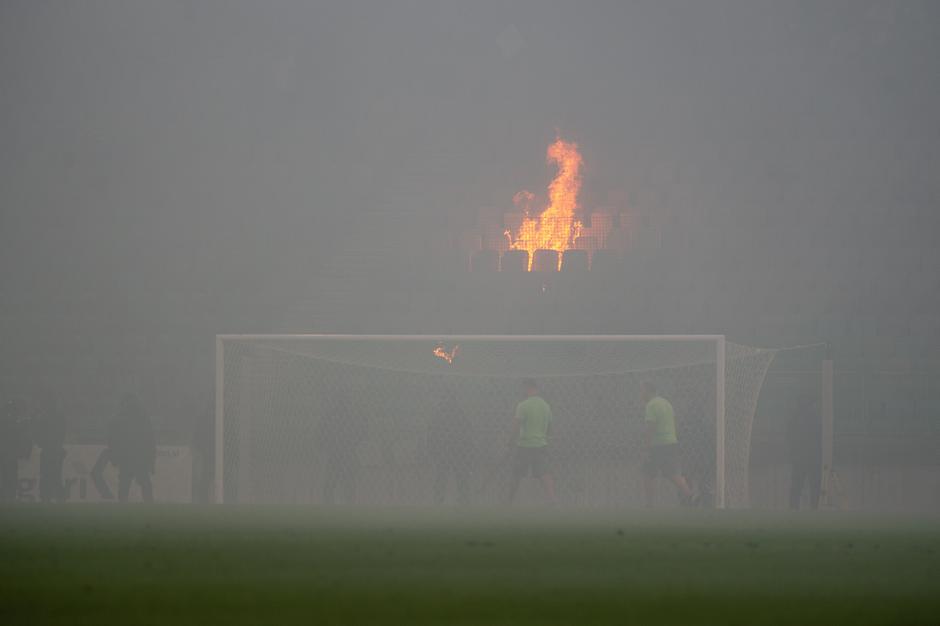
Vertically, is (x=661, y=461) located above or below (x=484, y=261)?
below

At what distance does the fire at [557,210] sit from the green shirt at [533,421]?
12976 millimetres

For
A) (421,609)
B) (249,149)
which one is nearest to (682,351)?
(249,149)

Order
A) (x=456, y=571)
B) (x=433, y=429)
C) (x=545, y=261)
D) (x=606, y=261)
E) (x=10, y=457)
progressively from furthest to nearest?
(x=545, y=261) < (x=606, y=261) < (x=10, y=457) < (x=433, y=429) < (x=456, y=571)

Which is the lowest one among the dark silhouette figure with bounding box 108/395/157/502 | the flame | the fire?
the dark silhouette figure with bounding box 108/395/157/502

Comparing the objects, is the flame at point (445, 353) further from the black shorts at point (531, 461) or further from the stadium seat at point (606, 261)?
the black shorts at point (531, 461)

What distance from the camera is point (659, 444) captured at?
1089 centimetres

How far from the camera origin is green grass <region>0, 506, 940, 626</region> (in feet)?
14.9

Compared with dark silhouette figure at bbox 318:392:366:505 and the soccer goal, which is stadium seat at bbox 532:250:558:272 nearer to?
the soccer goal

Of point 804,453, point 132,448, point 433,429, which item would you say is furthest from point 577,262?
point 132,448

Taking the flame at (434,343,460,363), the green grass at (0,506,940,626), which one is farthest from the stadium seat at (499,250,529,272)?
the green grass at (0,506,940,626)

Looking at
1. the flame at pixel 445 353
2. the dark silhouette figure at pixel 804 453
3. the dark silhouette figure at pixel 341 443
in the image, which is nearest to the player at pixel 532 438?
the dark silhouette figure at pixel 341 443

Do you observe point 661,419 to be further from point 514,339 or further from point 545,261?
point 545,261

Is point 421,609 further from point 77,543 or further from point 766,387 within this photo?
point 766,387

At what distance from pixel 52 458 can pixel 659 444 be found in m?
5.88
